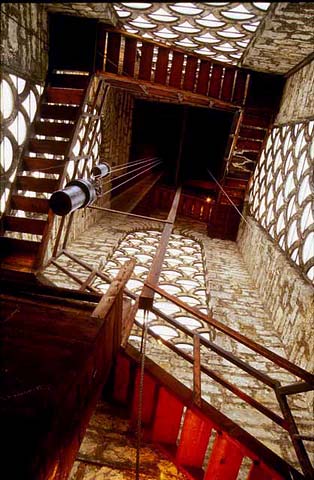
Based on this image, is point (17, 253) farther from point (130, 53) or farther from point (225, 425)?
point (130, 53)

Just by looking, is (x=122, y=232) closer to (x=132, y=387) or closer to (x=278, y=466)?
(x=132, y=387)

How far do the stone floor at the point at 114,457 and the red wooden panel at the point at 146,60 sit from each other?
22.6ft

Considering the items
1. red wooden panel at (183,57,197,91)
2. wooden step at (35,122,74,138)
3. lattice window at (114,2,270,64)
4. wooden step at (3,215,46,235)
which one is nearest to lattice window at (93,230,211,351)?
wooden step at (3,215,46,235)

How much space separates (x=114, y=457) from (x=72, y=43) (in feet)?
26.3

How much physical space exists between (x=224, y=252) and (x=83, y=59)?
22.5 ft

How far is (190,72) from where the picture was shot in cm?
714

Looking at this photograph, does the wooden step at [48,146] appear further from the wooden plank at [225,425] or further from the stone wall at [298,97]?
the stone wall at [298,97]

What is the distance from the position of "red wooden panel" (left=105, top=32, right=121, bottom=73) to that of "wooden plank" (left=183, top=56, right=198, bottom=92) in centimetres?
157

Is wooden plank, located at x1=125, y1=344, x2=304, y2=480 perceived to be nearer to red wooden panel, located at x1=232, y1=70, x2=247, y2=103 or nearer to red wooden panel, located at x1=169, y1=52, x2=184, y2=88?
red wooden panel, located at x1=169, y1=52, x2=184, y2=88

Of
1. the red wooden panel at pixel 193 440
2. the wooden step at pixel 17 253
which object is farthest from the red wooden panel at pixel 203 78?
the red wooden panel at pixel 193 440

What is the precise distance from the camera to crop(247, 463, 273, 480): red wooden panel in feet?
11.5

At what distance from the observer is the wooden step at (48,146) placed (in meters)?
6.36

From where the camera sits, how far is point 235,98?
7.90 meters

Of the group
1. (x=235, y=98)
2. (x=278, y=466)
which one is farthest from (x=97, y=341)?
(x=235, y=98)
